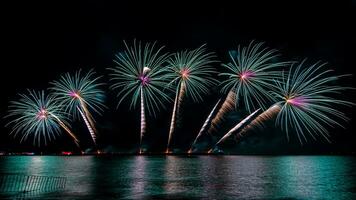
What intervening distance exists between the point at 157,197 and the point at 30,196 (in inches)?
396

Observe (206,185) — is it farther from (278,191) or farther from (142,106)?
(142,106)

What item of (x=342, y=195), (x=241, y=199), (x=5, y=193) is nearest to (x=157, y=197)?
(x=241, y=199)

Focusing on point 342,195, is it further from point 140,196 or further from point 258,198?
point 140,196

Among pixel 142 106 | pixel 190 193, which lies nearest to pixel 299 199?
pixel 190 193

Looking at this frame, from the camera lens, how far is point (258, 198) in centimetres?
3198

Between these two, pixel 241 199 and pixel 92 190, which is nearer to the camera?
pixel 241 199

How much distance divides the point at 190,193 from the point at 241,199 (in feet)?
16.8

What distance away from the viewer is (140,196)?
32312mm

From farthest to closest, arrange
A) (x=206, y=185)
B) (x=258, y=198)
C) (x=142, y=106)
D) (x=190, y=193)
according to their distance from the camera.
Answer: (x=142, y=106) → (x=206, y=185) → (x=190, y=193) → (x=258, y=198)

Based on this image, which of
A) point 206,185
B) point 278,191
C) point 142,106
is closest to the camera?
point 278,191

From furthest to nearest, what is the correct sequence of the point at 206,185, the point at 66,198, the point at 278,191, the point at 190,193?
the point at 206,185
the point at 278,191
the point at 190,193
the point at 66,198

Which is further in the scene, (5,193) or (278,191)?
(278,191)

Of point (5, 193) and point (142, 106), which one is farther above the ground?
point (142, 106)

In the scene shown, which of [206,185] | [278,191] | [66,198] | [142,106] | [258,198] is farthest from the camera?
[142,106]
